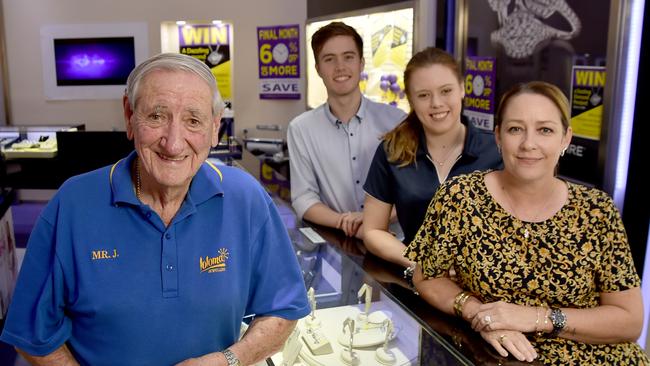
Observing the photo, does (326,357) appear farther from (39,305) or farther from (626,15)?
(626,15)

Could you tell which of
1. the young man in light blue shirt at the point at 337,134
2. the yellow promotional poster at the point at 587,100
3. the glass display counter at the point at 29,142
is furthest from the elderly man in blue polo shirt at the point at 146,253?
the glass display counter at the point at 29,142

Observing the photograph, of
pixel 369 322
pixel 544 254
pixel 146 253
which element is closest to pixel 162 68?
pixel 146 253

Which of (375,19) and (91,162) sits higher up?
(375,19)

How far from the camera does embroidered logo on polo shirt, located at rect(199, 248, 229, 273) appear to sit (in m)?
1.43

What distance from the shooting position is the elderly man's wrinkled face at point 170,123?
136 centimetres

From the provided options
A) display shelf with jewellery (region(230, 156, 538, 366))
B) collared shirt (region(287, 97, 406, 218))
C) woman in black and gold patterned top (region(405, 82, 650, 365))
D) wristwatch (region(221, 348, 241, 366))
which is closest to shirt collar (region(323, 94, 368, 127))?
collared shirt (region(287, 97, 406, 218))

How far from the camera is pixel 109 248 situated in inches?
53.9

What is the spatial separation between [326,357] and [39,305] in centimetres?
80

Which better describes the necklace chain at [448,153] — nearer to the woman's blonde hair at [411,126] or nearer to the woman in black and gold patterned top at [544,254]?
the woman's blonde hair at [411,126]

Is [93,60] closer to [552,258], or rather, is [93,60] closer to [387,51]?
[387,51]

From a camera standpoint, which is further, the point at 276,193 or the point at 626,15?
the point at 276,193

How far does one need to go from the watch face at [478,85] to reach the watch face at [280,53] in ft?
12.5

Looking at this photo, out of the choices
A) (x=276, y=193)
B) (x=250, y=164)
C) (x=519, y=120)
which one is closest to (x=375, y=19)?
(x=250, y=164)

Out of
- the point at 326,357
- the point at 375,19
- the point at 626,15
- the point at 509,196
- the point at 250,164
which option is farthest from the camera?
the point at 375,19
